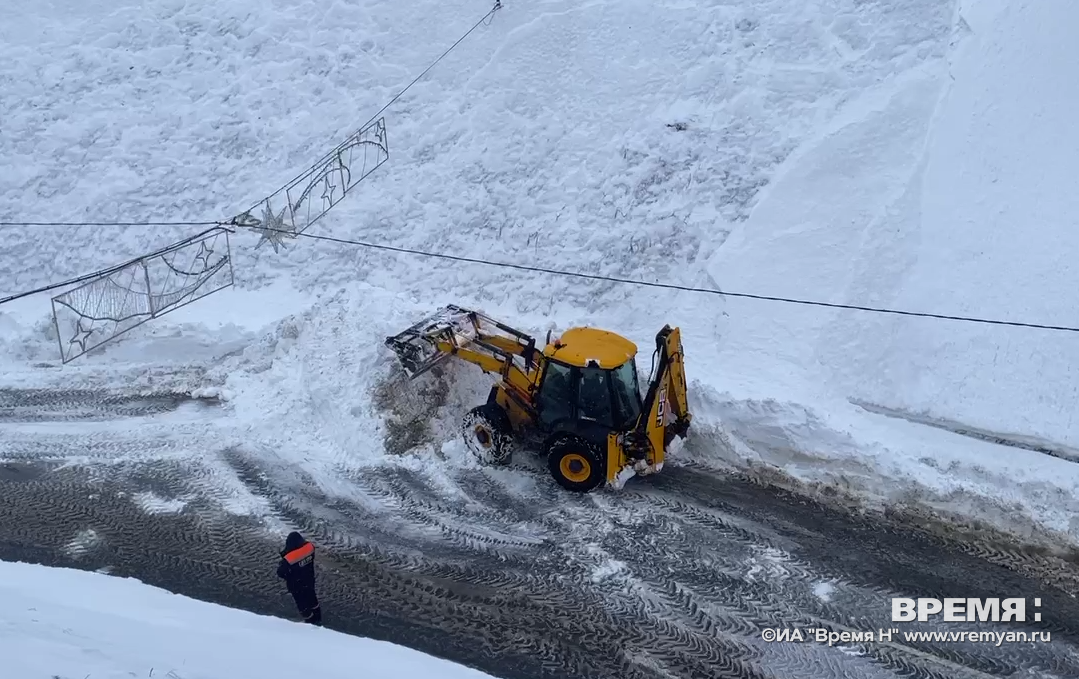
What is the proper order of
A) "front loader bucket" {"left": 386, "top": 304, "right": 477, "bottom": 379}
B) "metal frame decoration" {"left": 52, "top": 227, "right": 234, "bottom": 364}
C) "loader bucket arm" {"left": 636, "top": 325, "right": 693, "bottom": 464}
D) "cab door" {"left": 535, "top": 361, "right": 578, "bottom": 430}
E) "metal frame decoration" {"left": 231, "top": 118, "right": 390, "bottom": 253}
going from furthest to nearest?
"metal frame decoration" {"left": 231, "top": 118, "right": 390, "bottom": 253}, "metal frame decoration" {"left": 52, "top": 227, "right": 234, "bottom": 364}, "front loader bucket" {"left": 386, "top": 304, "right": 477, "bottom": 379}, "cab door" {"left": 535, "top": 361, "right": 578, "bottom": 430}, "loader bucket arm" {"left": 636, "top": 325, "right": 693, "bottom": 464}

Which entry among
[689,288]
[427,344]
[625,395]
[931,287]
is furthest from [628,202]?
[625,395]

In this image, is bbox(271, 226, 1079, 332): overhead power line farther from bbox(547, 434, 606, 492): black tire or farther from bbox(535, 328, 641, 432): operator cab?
bbox(547, 434, 606, 492): black tire

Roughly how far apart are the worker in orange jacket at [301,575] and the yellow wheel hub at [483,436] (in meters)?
3.14

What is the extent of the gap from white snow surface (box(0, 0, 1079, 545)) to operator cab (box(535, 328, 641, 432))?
3.56 ft

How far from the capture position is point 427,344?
11203 millimetres

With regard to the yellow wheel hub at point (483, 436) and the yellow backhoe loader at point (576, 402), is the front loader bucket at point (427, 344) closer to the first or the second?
the yellow backhoe loader at point (576, 402)

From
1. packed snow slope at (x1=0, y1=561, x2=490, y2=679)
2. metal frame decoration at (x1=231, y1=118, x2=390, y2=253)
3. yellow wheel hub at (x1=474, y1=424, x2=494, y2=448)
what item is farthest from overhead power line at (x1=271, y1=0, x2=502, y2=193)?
packed snow slope at (x1=0, y1=561, x2=490, y2=679)

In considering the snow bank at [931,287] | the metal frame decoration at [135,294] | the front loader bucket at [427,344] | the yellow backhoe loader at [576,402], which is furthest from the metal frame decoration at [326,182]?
the snow bank at [931,287]

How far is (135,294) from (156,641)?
27.7 ft

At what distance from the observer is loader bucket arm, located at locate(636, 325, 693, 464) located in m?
9.92

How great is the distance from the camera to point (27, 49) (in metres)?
19.0

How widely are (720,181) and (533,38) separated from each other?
573 cm

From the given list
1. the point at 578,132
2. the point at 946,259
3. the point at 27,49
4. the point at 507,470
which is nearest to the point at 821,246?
the point at 946,259

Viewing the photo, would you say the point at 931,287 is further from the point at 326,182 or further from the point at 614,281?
the point at 326,182
